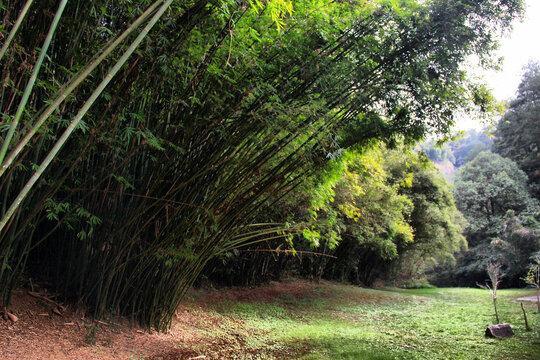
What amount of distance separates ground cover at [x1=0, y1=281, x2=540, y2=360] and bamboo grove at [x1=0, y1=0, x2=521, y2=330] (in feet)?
0.72

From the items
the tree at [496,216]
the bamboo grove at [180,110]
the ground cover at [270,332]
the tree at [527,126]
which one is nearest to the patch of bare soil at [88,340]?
the ground cover at [270,332]

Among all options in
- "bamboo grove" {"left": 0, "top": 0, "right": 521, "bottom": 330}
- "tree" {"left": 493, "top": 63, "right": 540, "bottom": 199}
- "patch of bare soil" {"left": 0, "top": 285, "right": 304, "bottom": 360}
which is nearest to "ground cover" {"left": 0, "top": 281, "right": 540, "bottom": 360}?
"patch of bare soil" {"left": 0, "top": 285, "right": 304, "bottom": 360}

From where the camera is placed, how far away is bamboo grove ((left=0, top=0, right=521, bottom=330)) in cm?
223

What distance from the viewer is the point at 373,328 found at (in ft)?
15.8

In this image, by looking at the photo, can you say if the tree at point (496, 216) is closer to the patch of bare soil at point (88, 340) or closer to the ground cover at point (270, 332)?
the ground cover at point (270, 332)

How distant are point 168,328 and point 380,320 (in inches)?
137

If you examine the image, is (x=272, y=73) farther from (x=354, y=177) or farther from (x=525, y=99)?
(x=525, y=99)

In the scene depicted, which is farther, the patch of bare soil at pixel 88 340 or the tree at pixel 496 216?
the tree at pixel 496 216

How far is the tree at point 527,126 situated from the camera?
1580cm

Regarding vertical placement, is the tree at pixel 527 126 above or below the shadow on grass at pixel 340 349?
above

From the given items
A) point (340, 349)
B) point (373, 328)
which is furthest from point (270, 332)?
point (373, 328)

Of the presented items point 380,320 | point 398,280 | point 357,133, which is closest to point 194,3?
point 357,133

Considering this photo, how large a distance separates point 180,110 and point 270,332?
109 inches

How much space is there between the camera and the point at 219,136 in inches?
108
